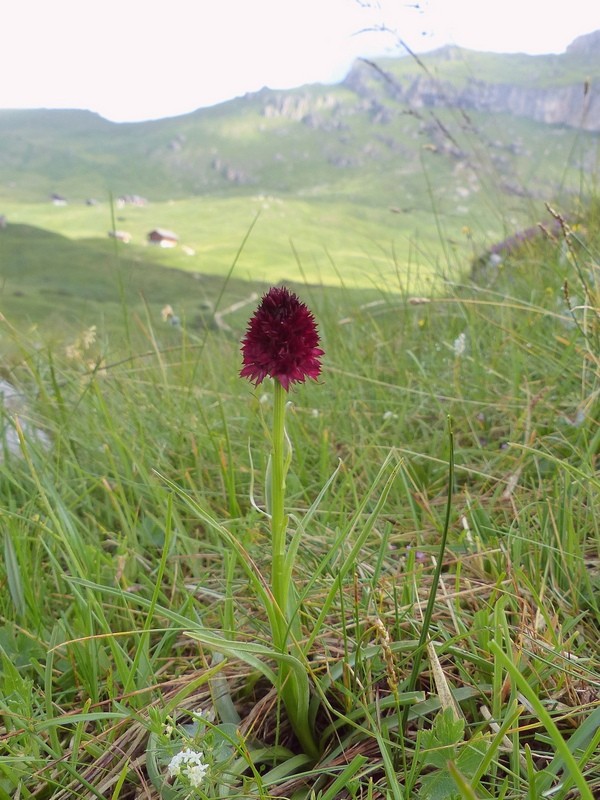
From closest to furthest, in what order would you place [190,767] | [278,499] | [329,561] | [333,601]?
[190,767], [278,499], [333,601], [329,561]

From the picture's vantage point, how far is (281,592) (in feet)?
3.57

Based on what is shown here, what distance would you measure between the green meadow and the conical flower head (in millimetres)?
182

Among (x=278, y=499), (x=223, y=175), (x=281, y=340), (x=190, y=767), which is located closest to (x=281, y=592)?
(x=278, y=499)

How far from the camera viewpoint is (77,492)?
232 cm

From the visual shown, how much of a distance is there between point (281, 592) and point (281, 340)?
1.52 ft

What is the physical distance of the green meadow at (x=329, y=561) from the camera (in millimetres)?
1055

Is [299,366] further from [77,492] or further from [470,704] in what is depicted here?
[77,492]

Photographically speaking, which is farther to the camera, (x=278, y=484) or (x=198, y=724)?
(x=198, y=724)

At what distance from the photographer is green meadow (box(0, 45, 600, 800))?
3.46 feet

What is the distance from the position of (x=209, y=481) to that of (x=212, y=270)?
243 ft

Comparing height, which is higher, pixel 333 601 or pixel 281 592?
pixel 281 592

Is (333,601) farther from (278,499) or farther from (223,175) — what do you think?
(223,175)

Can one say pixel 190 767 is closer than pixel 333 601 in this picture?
Yes

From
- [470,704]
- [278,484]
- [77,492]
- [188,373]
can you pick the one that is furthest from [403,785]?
[188,373]
